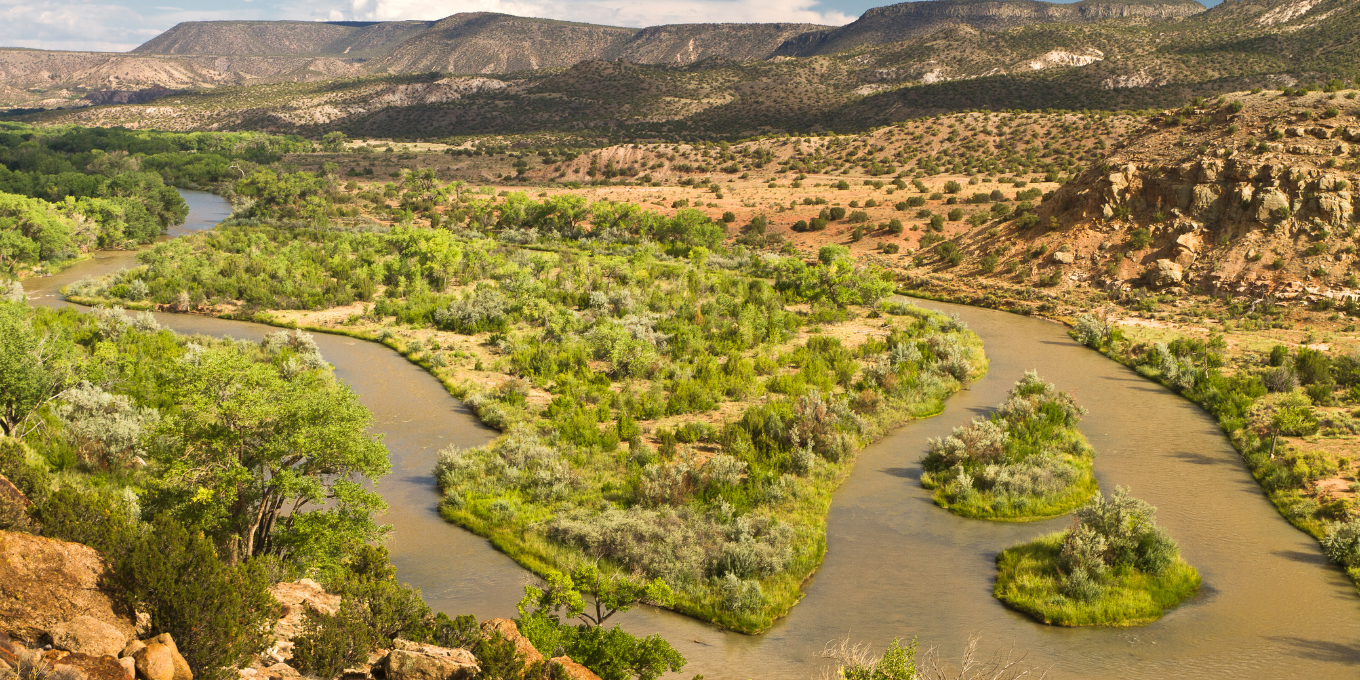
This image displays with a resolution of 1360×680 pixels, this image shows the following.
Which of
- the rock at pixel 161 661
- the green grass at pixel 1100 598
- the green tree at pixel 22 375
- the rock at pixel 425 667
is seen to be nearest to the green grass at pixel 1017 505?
the green grass at pixel 1100 598

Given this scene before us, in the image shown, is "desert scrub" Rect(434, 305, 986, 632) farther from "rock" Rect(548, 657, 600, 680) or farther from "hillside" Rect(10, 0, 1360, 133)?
"hillside" Rect(10, 0, 1360, 133)

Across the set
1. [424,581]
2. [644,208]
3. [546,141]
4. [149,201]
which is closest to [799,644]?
[424,581]

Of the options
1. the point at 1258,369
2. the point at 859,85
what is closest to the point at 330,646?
the point at 1258,369

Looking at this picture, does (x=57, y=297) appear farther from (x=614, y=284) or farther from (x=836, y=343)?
(x=836, y=343)

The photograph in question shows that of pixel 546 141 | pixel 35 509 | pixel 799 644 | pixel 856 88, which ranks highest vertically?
pixel 856 88

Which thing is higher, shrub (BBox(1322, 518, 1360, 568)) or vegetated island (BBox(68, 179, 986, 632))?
vegetated island (BBox(68, 179, 986, 632))

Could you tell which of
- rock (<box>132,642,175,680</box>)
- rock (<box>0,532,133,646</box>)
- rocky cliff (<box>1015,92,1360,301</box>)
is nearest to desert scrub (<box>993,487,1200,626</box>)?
rock (<box>132,642,175,680</box>)
